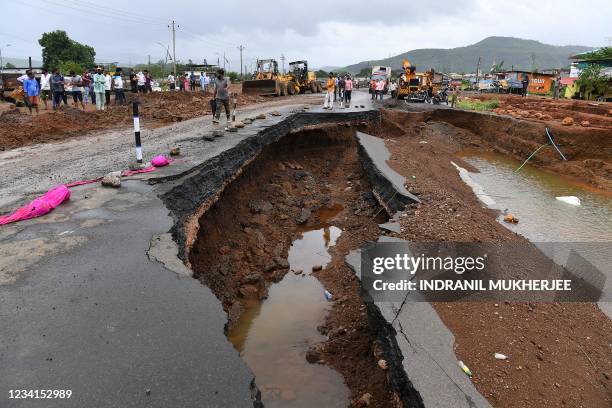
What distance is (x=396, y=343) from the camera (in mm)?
3785

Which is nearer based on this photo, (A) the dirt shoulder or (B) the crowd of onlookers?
(A) the dirt shoulder

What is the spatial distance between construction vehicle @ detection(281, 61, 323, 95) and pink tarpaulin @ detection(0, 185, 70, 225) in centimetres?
2690

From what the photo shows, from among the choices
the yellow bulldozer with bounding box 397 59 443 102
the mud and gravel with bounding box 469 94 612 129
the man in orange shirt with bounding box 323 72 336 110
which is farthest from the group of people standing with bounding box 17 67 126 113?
the mud and gravel with bounding box 469 94 612 129

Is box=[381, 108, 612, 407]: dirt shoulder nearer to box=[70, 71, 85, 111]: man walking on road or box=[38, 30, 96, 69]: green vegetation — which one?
box=[70, 71, 85, 111]: man walking on road

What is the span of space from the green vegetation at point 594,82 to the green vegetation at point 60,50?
50959 millimetres

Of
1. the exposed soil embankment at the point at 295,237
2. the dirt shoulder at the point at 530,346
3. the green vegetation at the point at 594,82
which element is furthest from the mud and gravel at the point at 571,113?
the dirt shoulder at the point at 530,346

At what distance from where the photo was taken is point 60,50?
52.5 metres

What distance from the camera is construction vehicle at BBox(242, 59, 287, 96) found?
28.7 meters

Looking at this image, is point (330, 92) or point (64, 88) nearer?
point (64, 88)

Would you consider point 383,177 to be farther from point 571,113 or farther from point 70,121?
point 571,113

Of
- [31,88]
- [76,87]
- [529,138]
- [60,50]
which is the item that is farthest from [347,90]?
[60,50]

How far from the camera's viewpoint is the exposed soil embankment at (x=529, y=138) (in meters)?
15.3

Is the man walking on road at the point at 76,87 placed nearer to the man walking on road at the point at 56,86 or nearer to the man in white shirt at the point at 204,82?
the man walking on road at the point at 56,86

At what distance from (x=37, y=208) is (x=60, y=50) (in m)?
57.7
